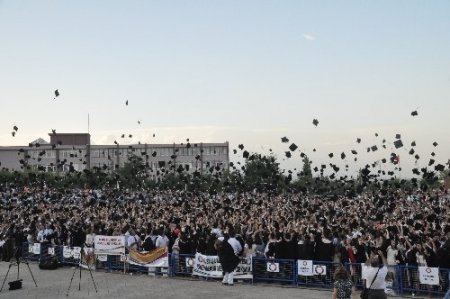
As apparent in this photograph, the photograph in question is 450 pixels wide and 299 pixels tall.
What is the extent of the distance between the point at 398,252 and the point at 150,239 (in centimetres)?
812

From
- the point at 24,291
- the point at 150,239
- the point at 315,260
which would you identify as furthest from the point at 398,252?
the point at 24,291

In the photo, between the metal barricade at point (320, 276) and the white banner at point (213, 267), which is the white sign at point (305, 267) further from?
the white banner at point (213, 267)

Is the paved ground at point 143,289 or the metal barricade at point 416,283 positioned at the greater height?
the metal barricade at point 416,283

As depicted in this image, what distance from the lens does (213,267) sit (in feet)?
55.4

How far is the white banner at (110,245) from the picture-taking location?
1861 centimetres

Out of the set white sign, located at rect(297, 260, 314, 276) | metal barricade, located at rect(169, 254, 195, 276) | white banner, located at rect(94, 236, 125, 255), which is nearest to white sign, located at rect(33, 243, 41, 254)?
white banner, located at rect(94, 236, 125, 255)

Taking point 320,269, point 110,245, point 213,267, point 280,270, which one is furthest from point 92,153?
point 320,269

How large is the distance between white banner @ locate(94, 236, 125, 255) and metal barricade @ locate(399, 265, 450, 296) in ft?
30.4

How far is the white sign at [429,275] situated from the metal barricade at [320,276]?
227 cm

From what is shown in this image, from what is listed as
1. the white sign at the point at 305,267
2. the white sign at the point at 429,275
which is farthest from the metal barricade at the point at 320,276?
the white sign at the point at 429,275

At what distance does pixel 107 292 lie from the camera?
1580 cm

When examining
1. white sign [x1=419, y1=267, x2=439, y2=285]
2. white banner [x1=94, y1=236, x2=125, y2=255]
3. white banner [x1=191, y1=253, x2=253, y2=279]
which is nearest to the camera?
white sign [x1=419, y1=267, x2=439, y2=285]

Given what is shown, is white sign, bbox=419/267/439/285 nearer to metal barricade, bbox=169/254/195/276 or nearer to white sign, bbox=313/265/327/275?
white sign, bbox=313/265/327/275

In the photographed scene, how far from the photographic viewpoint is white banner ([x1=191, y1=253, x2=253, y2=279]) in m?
16.5
